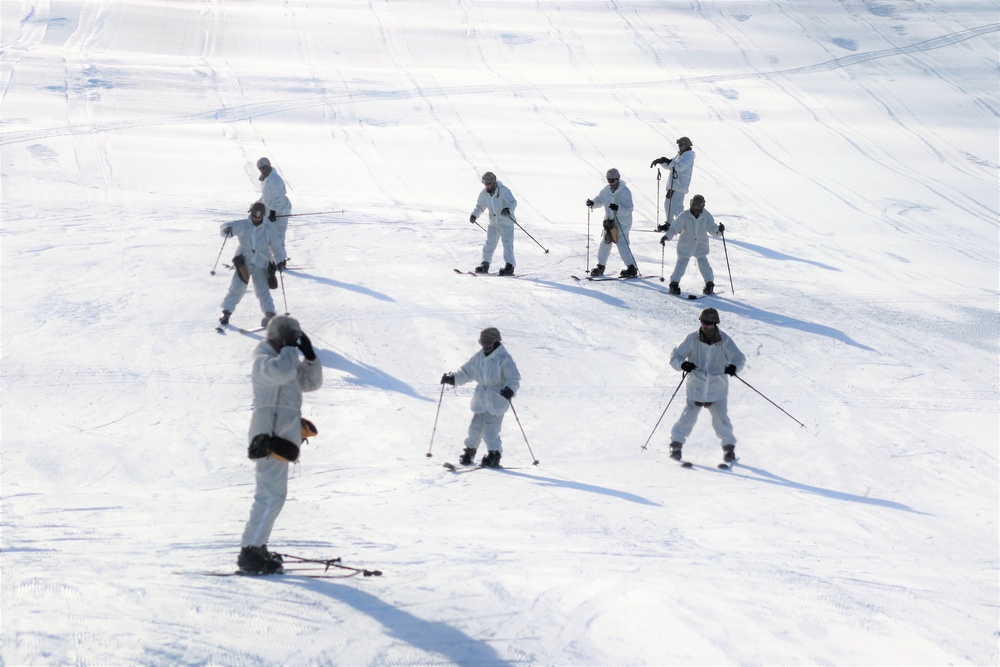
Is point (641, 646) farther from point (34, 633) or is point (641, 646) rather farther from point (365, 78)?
point (365, 78)

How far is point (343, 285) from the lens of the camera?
1200cm

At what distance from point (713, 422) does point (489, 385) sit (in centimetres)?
204

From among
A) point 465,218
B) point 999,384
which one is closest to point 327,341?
point 465,218

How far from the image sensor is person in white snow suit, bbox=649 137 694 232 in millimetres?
13734

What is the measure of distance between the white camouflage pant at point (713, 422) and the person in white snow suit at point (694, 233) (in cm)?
366

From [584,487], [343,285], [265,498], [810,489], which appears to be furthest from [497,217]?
[265,498]

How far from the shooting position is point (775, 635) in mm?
5250

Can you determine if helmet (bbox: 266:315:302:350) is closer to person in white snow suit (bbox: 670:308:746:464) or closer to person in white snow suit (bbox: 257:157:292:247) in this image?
person in white snow suit (bbox: 670:308:746:464)

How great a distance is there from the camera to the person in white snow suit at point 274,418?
5.36 metres

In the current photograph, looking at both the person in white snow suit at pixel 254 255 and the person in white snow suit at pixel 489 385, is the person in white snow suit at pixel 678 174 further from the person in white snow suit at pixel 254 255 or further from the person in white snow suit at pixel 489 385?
the person in white snow suit at pixel 489 385

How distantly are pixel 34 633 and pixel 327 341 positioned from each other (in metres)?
5.97

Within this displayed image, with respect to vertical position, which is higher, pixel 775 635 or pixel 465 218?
pixel 465 218

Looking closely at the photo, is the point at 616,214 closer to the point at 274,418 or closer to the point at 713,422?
the point at 713,422

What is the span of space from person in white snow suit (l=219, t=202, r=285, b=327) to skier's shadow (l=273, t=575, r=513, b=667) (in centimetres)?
522
